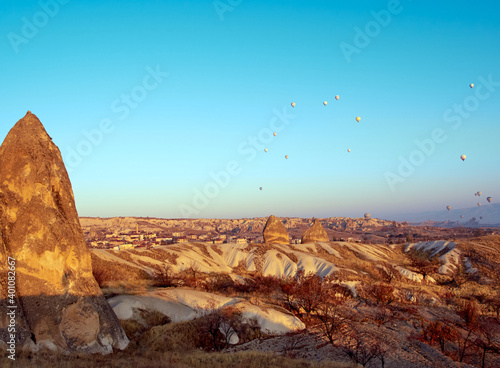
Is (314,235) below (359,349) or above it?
above

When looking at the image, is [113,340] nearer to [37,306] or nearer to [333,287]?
[37,306]

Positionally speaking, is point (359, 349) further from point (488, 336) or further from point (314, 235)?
point (314, 235)

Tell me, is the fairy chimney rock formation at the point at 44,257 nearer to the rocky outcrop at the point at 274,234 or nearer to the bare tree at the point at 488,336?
the bare tree at the point at 488,336

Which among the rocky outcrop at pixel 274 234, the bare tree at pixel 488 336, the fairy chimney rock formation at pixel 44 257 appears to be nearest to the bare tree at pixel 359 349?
the bare tree at pixel 488 336

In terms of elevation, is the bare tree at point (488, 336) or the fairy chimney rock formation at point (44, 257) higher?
the fairy chimney rock formation at point (44, 257)

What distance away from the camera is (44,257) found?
936 centimetres

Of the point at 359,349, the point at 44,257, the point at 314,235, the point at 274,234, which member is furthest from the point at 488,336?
the point at 314,235

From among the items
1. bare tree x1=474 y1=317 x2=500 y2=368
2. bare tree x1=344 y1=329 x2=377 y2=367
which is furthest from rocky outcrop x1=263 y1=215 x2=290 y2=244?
bare tree x1=344 y1=329 x2=377 y2=367

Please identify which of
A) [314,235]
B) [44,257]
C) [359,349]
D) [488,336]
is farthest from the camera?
[314,235]

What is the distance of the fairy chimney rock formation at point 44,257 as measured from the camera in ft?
29.6

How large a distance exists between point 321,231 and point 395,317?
125 feet

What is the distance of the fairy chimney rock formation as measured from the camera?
903 cm

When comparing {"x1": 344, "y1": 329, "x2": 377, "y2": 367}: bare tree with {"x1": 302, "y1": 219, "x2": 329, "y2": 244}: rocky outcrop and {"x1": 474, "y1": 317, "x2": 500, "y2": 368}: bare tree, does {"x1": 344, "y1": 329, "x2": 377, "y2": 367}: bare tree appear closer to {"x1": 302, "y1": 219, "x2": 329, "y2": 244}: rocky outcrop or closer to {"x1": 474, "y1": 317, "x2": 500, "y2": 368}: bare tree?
{"x1": 474, "y1": 317, "x2": 500, "y2": 368}: bare tree

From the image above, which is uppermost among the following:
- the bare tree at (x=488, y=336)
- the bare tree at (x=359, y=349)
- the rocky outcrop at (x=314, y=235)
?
the rocky outcrop at (x=314, y=235)
